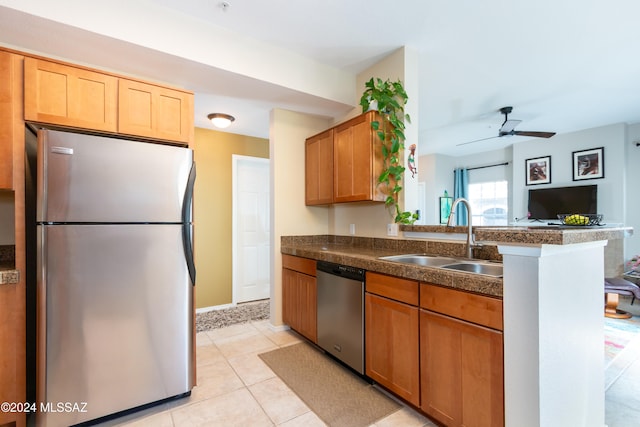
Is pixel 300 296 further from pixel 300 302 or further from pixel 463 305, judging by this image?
pixel 463 305

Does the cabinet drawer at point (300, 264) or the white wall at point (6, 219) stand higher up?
the white wall at point (6, 219)

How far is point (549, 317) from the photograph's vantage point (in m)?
1.18

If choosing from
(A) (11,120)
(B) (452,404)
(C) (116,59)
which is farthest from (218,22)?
(B) (452,404)

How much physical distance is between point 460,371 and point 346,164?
6.11ft

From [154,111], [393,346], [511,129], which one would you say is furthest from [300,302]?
[511,129]

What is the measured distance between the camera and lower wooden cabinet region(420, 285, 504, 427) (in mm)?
1301

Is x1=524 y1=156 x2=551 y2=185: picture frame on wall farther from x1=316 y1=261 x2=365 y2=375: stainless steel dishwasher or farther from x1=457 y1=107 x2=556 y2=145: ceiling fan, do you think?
x1=316 y1=261 x2=365 y2=375: stainless steel dishwasher

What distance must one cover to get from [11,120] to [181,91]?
0.90 m

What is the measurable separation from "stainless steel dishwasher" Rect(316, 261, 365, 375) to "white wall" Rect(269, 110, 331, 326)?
77 centimetres

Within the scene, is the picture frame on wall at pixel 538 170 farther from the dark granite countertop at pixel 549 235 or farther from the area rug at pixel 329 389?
the area rug at pixel 329 389

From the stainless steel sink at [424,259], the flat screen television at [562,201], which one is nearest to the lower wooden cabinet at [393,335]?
the stainless steel sink at [424,259]

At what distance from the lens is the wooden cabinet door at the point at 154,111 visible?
5.96 ft

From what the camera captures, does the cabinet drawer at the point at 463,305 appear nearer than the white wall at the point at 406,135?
Yes

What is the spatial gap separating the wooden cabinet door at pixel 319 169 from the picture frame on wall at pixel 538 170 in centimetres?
459
